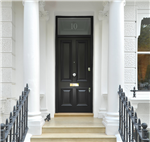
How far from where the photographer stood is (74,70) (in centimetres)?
595

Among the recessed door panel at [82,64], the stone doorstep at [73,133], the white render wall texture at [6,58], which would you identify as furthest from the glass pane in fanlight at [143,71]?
the white render wall texture at [6,58]

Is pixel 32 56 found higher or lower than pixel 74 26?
lower

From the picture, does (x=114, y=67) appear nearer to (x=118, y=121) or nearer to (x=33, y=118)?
(x=118, y=121)

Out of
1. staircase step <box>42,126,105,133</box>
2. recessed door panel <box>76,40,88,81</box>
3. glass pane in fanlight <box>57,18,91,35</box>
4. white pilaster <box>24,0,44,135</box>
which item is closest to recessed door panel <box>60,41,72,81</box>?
recessed door panel <box>76,40,88,81</box>

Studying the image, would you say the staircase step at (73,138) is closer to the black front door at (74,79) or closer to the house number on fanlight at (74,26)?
the black front door at (74,79)

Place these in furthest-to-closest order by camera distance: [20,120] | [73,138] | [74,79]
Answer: [74,79] → [73,138] → [20,120]

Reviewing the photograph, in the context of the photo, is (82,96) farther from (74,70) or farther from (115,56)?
(115,56)

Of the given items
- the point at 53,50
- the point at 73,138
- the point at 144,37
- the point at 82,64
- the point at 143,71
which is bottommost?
the point at 73,138

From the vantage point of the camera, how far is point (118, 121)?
160 inches

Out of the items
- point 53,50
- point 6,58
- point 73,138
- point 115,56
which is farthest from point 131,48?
point 6,58

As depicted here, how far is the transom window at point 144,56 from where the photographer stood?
Result: 5266 mm

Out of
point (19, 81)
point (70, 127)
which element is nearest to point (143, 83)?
point (70, 127)

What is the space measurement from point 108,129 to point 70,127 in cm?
80

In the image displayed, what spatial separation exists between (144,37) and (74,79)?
7.36 ft
